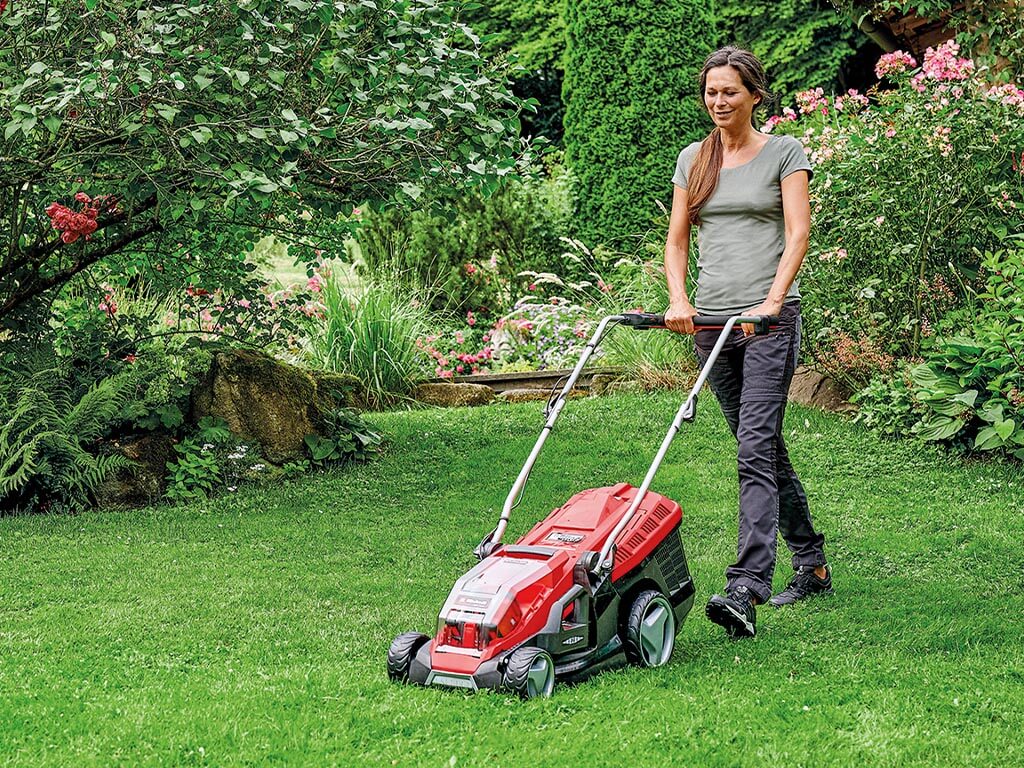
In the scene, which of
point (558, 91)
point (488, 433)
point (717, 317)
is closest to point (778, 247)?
point (717, 317)

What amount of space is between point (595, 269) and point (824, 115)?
4192mm

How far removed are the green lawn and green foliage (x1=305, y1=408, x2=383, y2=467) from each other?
193mm

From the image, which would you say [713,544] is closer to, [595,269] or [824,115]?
[824,115]

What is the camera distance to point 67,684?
153 inches

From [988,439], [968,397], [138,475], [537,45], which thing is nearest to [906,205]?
[968,397]

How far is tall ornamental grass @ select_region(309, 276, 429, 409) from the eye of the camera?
9.88 m

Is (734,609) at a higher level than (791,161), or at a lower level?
lower

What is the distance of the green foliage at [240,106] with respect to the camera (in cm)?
557

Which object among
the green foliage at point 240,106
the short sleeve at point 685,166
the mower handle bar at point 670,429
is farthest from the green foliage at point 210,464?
the short sleeve at point 685,166

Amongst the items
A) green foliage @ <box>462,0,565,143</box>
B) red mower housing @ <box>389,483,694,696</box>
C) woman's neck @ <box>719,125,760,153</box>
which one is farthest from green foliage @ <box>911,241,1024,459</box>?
green foliage @ <box>462,0,565,143</box>

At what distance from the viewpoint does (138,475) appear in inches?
273

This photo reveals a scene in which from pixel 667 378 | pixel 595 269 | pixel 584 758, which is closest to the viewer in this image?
pixel 584 758

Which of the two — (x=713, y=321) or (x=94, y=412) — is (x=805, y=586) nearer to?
(x=713, y=321)

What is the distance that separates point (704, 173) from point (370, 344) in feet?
19.0
